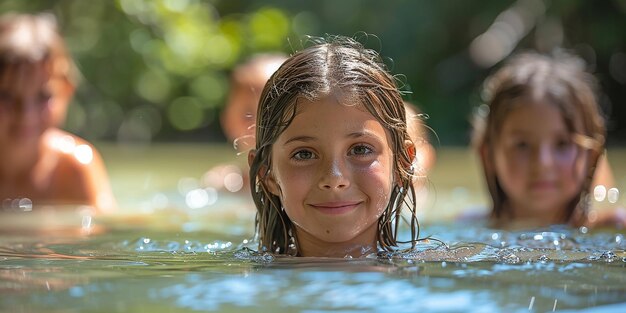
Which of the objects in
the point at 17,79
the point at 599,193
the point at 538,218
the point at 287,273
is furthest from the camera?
the point at 599,193

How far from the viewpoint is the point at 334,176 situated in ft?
8.60

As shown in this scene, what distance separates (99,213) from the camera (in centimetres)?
455

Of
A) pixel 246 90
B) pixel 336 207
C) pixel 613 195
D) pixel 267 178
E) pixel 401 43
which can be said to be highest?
pixel 401 43

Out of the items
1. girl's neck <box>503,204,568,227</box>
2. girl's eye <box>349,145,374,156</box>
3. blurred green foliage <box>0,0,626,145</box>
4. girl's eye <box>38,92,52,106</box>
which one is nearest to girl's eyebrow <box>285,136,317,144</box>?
girl's eye <box>349,145,374,156</box>

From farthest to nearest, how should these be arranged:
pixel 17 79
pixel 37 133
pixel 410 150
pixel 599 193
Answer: pixel 599 193 < pixel 37 133 < pixel 17 79 < pixel 410 150

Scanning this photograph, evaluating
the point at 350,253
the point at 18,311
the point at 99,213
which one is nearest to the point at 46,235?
the point at 99,213

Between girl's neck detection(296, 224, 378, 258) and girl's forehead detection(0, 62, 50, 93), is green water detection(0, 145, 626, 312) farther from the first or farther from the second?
girl's forehead detection(0, 62, 50, 93)

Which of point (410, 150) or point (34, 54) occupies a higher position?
point (34, 54)

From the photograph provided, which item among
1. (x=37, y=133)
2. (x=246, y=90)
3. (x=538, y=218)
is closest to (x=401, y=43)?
(x=246, y=90)

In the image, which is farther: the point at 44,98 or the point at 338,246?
the point at 44,98

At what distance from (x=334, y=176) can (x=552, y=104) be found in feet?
5.64

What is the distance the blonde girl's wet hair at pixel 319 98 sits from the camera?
2.74m

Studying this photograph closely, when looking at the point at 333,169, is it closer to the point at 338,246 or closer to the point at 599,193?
the point at 338,246

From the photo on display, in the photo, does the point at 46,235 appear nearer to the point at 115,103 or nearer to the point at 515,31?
the point at 515,31
